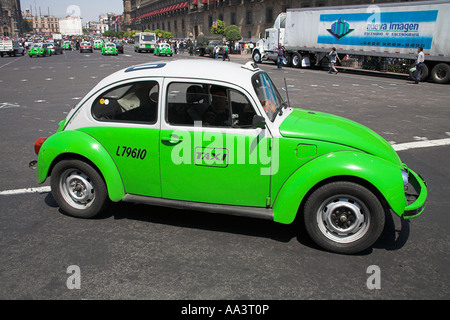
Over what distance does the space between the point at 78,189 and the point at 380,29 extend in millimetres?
24737

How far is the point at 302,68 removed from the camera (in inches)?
1272

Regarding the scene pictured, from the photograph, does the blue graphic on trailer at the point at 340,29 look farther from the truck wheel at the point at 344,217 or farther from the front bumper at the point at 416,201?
the truck wheel at the point at 344,217

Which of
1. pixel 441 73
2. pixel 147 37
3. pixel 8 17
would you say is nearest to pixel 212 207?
pixel 441 73

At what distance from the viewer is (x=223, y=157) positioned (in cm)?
382

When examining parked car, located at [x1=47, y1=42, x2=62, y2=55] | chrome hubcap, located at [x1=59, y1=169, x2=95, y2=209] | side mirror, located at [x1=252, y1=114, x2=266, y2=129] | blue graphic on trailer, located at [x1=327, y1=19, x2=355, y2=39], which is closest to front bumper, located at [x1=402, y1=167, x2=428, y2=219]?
side mirror, located at [x1=252, y1=114, x2=266, y2=129]

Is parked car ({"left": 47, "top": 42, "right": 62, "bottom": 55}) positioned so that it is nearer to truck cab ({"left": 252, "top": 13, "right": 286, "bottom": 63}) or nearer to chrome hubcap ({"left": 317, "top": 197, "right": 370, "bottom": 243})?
truck cab ({"left": 252, "top": 13, "right": 286, "bottom": 63})

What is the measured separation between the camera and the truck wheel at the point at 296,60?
31.6 m

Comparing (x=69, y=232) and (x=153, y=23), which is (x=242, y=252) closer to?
(x=69, y=232)

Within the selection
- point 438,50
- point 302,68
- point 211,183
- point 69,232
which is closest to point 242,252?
point 211,183

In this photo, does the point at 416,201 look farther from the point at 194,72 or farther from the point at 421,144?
the point at 421,144

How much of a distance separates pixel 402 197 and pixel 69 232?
3.44 metres

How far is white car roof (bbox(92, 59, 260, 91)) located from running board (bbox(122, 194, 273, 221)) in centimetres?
128

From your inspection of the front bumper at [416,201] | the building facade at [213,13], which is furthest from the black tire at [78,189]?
the building facade at [213,13]

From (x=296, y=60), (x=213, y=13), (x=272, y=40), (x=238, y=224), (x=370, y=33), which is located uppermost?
(x=213, y=13)
